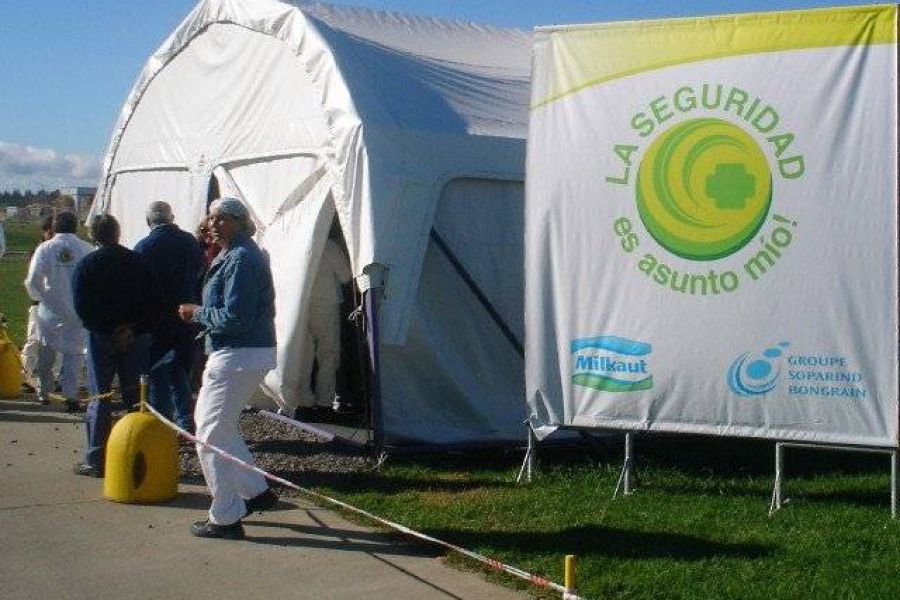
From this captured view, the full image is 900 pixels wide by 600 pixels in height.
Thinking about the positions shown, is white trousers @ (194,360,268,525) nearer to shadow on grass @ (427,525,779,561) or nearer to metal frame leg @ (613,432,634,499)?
shadow on grass @ (427,525,779,561)

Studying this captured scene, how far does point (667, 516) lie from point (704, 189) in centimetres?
203

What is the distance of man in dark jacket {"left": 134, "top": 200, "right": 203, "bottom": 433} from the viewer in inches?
361

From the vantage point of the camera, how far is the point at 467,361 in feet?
32.0

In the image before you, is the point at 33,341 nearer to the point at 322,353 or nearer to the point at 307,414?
the point at 307,414

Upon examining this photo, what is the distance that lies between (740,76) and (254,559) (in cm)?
405

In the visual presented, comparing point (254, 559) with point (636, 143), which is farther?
point (636, 143)

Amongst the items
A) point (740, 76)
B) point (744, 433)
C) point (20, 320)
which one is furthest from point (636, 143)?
point (20, 320)

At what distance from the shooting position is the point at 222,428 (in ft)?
22.7

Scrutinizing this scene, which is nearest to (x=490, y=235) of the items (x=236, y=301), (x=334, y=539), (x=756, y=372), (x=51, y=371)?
(x=756, y=372)

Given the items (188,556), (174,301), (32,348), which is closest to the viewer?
(188,556)

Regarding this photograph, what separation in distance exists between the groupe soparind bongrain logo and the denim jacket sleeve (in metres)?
2.41

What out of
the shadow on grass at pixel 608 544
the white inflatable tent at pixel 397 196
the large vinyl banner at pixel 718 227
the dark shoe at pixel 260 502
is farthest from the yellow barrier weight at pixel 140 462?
the large vinyl banner at pixel 718 227

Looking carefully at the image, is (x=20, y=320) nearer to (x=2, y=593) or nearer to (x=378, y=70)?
(x=378, y=70)

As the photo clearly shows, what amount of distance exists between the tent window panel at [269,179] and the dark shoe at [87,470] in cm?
275
